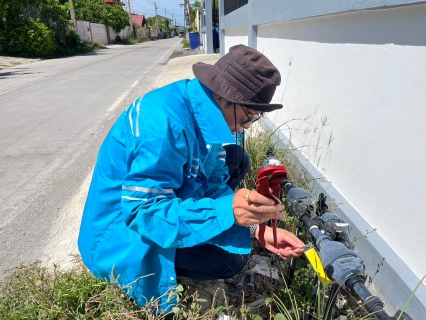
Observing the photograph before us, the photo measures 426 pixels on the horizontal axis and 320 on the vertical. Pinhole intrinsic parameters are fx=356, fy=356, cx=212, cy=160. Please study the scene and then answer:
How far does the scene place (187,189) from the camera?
59.1 inches

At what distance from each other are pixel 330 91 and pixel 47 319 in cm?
221

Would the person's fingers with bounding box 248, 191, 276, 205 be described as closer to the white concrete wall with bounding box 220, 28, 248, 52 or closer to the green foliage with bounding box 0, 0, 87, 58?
the white concrete wall with bounding box 220, 28, 248, 52

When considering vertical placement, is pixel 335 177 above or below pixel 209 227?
below

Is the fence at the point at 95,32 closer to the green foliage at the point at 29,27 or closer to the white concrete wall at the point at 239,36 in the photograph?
the green foliage at the point at 29,27

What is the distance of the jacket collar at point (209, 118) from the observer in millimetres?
1398

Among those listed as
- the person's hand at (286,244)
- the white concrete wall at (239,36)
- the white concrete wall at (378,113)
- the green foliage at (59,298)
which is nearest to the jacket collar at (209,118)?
the person's hand at (286,244)

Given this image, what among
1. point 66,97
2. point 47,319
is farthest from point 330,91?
point 66,97

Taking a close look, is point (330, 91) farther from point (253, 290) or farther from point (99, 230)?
point (99, 230)

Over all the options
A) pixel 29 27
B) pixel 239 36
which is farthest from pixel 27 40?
pixel 239 36

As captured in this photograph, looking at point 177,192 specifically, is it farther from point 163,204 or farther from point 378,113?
point 378,113

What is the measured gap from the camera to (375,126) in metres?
1.93

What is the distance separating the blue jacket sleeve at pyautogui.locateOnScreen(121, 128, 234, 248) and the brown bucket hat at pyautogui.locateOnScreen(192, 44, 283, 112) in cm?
27

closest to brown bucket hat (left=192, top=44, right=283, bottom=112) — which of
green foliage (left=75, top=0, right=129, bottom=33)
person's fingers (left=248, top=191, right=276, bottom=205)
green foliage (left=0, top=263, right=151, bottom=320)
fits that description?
person's fingers (left=248, top=191, right=276, bottom=205)

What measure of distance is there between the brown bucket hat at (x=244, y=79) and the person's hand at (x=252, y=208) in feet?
1.25
